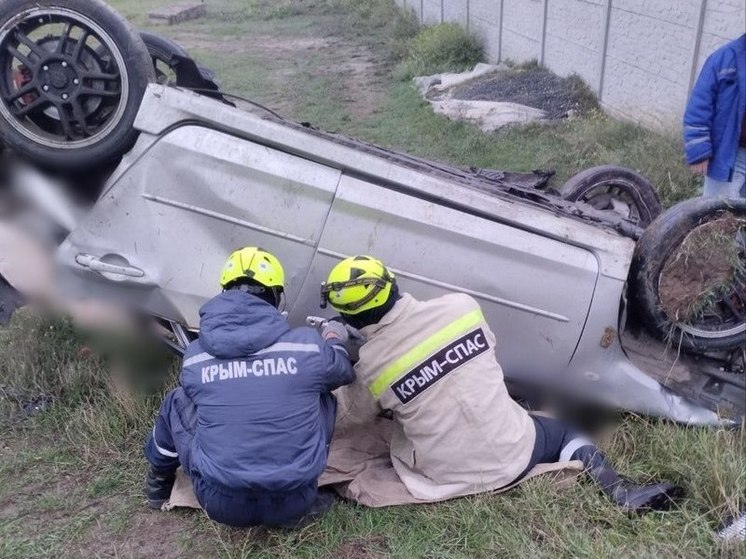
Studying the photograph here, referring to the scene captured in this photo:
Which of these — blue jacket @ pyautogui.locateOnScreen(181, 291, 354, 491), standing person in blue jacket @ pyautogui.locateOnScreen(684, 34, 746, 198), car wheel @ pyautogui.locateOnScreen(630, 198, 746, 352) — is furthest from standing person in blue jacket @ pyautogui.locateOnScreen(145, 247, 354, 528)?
standing person in blue jacket @ pyautogui.locateOnScreen(684, 34, 746, 198)

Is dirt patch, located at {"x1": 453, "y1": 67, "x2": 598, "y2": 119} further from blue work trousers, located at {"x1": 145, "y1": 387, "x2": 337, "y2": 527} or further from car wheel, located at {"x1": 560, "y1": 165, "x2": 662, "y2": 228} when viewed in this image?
blue work trousers, located at {"x1": 145, "y1": 387, "x2": 337, "y2": 527}

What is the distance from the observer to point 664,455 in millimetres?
Answer: 3139

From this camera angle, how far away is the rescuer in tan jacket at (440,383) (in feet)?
9.70

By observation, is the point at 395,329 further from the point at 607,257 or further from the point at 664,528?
the point at 664,528

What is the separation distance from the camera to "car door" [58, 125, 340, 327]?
3.07 metres

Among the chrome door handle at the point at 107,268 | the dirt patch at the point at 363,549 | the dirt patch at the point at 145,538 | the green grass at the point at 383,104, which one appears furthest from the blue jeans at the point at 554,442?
the green grass at the point at 383,104

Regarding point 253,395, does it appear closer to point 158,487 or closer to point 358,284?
point 358,284

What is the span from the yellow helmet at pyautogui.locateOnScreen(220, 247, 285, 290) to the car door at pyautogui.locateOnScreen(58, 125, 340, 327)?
17cm

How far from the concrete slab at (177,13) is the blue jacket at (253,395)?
63.4ft

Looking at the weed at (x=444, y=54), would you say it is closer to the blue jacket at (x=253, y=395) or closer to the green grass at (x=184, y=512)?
the green grass at (x=184, y=512)

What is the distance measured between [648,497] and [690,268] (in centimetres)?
96

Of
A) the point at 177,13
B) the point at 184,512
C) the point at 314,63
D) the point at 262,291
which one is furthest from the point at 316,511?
the point at 177,13

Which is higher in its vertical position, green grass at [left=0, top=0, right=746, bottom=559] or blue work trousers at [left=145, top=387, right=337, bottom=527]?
blue work trousers at [left=145, top=387, right=337, bottom=527]

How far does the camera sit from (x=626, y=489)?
2973mm
